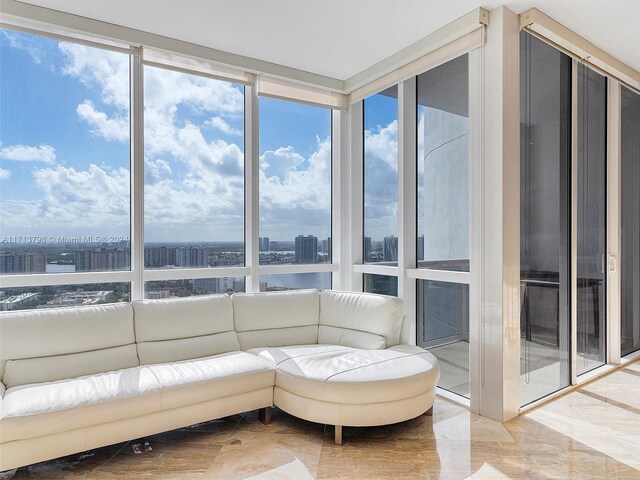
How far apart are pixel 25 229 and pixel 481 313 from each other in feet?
10.9

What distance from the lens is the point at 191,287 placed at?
3572 millimetres

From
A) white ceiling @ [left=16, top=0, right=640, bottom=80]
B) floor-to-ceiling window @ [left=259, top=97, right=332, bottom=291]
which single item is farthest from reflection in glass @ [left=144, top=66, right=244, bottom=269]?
white ceiling @ [left=16, top=0, right=640, bottom=80]

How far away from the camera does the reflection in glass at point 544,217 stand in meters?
3.06

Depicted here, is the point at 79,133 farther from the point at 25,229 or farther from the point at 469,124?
the point at 469,124

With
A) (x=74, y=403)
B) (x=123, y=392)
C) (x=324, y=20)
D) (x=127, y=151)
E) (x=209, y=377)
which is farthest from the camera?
(x=127, y=151)

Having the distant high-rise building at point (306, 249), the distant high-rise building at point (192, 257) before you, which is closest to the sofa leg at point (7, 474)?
the distant high-rise building at point (192, 257)

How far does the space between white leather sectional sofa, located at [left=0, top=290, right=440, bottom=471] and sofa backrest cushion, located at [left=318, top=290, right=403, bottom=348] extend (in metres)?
0.01

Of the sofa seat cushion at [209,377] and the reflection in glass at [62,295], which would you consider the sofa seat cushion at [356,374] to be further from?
the reflection in glass at [62,295]

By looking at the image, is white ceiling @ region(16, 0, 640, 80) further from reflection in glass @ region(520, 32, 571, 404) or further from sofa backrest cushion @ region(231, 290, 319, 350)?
sofa backrest cushion @ region(231, 290, 319, 350)

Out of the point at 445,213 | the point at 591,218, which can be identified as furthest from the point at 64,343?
the point at 591,218

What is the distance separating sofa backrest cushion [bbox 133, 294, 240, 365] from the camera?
2951 millimetres

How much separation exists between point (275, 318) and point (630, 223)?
12.1 ft

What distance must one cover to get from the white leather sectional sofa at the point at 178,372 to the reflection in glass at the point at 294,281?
0.55 meters

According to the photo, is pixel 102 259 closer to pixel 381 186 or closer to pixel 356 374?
pixel 356 374
